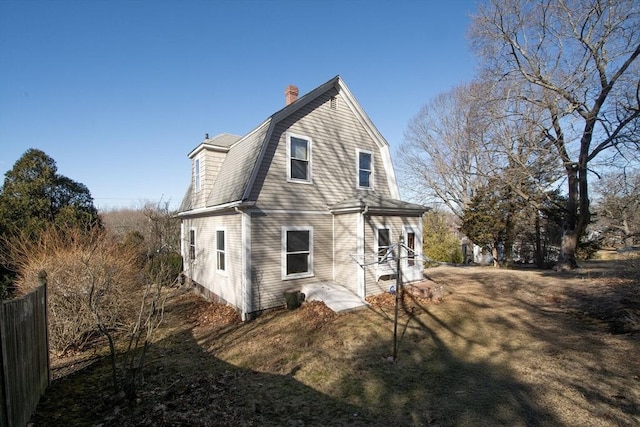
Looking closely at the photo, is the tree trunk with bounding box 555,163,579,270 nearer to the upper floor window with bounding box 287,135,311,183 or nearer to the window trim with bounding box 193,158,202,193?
the upper floor window with bounding box 287,135,311,183

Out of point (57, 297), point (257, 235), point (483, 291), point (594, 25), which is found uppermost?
point (594, 25)

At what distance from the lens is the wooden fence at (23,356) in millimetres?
3428

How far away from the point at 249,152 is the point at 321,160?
102 inches

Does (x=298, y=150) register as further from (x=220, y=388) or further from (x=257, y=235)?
(x=220, y=388)

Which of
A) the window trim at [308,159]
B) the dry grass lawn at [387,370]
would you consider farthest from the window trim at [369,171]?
the dry grass lawn at [387,370]

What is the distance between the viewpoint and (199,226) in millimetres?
13773

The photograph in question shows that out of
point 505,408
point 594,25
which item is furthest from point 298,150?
point 594,25

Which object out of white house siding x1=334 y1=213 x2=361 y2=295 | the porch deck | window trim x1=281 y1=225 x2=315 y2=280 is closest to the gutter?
window trim x1=281 y1=225 x2=315 y2=280

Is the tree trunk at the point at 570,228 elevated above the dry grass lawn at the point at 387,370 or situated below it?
above

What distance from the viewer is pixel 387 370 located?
6098 mm

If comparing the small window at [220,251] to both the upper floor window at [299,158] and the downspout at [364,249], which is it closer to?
the upper floor window at [299,158]

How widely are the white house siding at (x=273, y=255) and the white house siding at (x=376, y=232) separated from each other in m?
1.60

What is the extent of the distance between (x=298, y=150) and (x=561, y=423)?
9364 mm

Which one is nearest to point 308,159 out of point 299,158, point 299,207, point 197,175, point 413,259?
point 299,158
